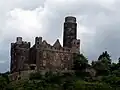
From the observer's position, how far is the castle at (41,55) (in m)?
81.8

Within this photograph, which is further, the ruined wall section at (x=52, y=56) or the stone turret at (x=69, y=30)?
the stone turret at (x=69, y=30)

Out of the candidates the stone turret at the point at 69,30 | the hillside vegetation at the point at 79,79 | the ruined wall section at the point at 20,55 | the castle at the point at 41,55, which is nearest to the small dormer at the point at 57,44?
the castle at the point at 41,55

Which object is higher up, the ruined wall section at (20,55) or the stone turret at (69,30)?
the stone turret at (69,30)

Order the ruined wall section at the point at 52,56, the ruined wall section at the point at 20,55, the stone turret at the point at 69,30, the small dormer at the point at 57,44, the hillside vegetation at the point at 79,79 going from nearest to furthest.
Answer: the hillside vegetation at the point at 79,79
the ruined wall section at the point at 52,56
the ruined wall section at the point at 20,55
the small dormer at the point at 57,44
the stone turret at the point at 69,30

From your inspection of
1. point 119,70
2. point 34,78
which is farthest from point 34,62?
point 119,70

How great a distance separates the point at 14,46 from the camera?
8356cm

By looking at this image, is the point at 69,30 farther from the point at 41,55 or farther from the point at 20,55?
the point at 20,55

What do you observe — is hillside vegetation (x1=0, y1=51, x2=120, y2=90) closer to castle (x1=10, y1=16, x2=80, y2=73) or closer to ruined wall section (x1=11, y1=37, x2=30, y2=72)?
castle (x1=10, y1=16, x2=80, y2=73)

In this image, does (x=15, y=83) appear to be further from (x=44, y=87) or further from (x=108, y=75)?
(x=108, y=75)

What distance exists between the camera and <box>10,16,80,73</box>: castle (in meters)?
81.8

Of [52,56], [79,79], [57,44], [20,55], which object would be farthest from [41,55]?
[79,79]

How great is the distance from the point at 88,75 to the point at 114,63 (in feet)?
27.1

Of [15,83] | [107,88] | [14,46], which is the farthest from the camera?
[14,46]

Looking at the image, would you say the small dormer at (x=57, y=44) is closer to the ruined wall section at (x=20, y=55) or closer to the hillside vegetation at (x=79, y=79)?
the hillside vegetation at (x=79, y=79)
